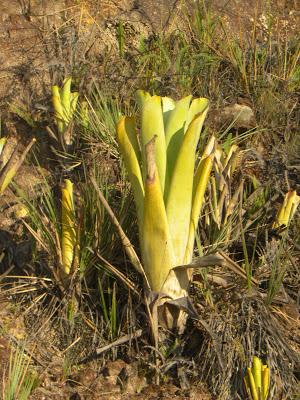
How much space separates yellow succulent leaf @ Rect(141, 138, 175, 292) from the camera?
74.4 inches

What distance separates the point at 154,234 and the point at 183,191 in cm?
16

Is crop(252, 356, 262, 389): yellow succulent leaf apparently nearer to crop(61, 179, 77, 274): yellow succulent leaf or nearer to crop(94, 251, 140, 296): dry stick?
crop(94, 251, 140, 296): dry stick

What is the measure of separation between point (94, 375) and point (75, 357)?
10cm

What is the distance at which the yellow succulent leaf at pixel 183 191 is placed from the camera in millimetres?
1968

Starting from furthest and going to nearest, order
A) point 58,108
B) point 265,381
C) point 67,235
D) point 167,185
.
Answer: point 58,108
point 67,235
point 167,185
point 265,381

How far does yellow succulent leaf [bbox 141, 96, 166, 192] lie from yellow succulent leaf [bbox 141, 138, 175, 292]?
4.7 inches

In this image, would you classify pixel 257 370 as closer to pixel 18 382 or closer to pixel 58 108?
pixel 18 382

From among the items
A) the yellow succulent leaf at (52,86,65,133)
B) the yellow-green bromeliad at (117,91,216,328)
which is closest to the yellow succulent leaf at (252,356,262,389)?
the yellow-green bromeliad at (117,91,216,328)

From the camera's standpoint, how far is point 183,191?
6.61 feet

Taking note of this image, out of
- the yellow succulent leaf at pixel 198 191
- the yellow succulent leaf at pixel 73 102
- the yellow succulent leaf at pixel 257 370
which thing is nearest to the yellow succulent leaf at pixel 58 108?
the yellow succulent leaf at pixel 73 102

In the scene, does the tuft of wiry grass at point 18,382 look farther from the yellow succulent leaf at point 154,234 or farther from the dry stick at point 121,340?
the yellow succulent leaf at point 154,234

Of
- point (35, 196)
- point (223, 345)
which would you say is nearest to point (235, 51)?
point (35, 196)

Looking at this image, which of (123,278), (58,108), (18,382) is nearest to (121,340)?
(123,278)

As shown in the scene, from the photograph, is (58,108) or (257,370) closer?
(257,370)
